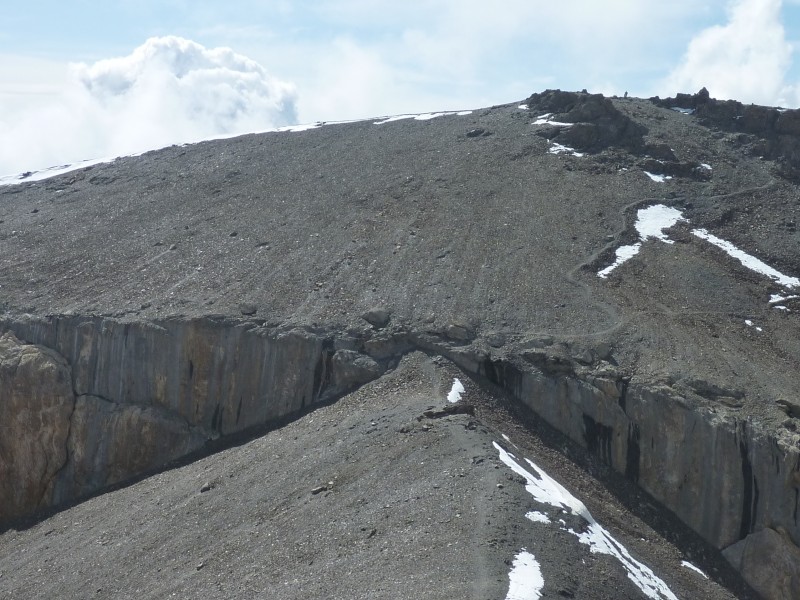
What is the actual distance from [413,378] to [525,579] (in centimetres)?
1072

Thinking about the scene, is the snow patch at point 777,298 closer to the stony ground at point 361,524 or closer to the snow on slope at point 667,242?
the snow on slope at point 667,242

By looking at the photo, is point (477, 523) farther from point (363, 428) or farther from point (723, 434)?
point (723, 434)

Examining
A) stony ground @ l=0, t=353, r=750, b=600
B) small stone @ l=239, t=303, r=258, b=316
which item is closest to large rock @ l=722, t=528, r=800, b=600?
stony ground @ l=0, t=353, r=750, b=600

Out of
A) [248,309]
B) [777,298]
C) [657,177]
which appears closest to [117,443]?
[248,309]

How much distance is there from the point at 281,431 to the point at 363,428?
3600 mm

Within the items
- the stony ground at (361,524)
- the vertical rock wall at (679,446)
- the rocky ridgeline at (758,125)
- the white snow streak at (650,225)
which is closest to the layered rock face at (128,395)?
the stony ground at (361,524)

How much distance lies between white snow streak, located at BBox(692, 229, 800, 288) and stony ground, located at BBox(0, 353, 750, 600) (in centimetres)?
1295

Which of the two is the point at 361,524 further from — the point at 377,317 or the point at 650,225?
the point at 650,225

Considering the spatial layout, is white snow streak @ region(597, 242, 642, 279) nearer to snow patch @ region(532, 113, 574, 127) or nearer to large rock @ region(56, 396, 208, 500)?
snow patch @ region(532, 113, 574, 127)

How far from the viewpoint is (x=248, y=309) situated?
30.2 m

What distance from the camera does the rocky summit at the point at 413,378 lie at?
65.4 ft

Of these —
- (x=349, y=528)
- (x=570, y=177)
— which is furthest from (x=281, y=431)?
(x=570, y=177)

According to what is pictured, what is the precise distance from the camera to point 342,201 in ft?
127

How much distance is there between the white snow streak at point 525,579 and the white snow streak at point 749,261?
799 inches
